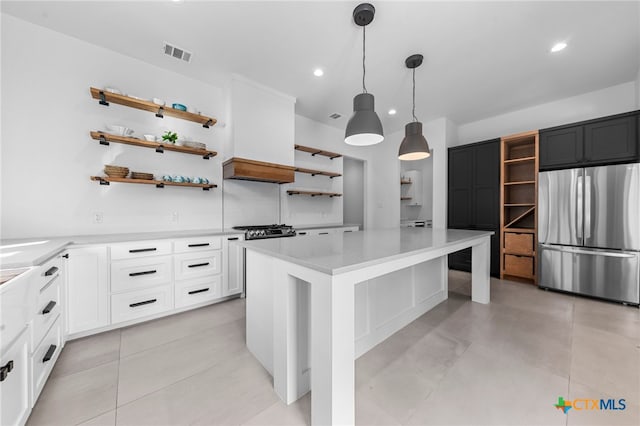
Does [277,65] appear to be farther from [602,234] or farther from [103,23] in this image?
[602,234]

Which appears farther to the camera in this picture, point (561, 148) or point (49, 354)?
point (561, 148)

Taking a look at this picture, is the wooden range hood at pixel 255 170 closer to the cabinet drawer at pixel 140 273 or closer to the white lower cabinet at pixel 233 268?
the white lower cabinet at pixel 233 268

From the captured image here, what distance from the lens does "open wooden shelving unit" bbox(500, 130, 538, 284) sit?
367cm

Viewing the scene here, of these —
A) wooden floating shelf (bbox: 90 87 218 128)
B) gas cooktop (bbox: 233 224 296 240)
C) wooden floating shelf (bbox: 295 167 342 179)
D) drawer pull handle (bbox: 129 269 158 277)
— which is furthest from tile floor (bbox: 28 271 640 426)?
wooden floating shelf (bbox: 295 167 342 179)

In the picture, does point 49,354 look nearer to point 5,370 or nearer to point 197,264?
point 5,370

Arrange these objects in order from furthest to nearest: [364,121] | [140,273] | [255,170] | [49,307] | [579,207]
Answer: [255,170] < [579,207] < [140,273] < [364,121] < [49,307]

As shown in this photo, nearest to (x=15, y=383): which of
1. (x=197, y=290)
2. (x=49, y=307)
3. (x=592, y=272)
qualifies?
(x=49, y=307)

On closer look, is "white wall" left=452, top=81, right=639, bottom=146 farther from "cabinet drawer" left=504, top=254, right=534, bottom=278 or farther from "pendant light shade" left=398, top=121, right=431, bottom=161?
"pendant light shade" left=398, top=121, right=431, bottom=161

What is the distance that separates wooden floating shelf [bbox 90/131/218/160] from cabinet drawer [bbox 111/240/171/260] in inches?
44.7

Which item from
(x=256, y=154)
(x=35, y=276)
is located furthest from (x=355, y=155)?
(x=35, y=276)

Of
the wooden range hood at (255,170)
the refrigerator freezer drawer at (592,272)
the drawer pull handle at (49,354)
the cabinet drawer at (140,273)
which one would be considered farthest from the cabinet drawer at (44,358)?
the refrigerator freezer drawer at (592,272)

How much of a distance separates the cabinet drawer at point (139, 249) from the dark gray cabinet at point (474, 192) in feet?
14.9

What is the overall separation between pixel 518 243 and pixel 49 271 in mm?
5502

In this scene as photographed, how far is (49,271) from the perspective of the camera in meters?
1.63
